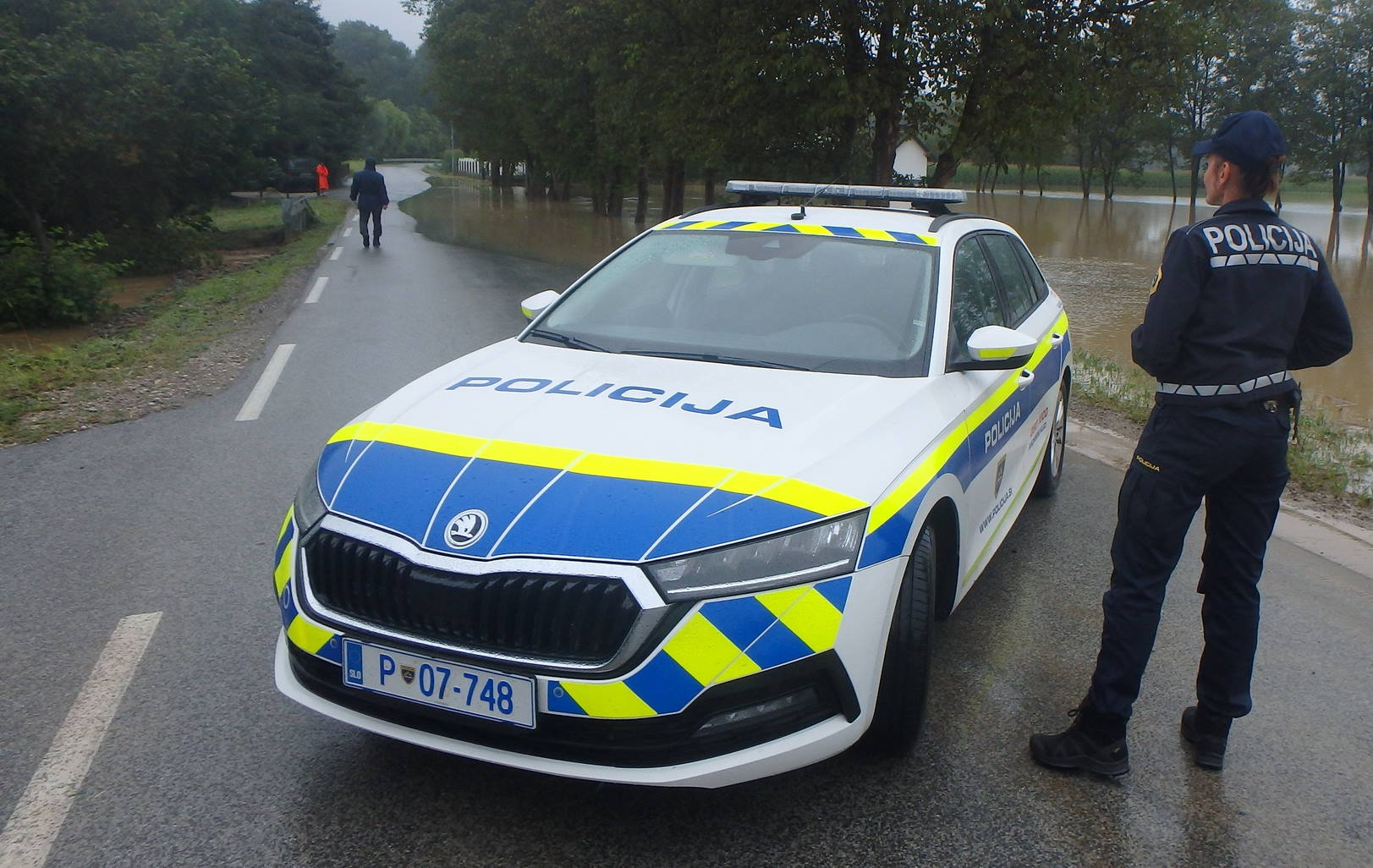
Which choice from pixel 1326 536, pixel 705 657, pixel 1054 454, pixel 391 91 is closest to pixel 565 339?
pixel 705 657

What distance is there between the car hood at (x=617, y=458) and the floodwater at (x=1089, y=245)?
29.0 ft

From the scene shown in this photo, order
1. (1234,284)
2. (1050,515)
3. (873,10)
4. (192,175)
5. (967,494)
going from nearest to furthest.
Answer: (1234,284) < (967,494) < (1050,515) < (873,10) < (192,175)

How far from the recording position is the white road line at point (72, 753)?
2.93 meters

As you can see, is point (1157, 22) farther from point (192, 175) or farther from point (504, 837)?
point (192, 175)

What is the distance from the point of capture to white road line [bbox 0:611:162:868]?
9.60 feet

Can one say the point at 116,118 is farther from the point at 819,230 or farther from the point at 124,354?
the point at 819,230

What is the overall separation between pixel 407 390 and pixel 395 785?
1.34 metres

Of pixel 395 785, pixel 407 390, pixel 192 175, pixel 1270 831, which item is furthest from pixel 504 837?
pixel 192 175

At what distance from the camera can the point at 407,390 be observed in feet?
12.8

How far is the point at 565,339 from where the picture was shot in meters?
4.40

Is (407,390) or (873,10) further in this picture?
(873,10)

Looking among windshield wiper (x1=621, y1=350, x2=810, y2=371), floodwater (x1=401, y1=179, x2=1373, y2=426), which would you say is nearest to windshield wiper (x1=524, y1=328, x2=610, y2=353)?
windshield wiper (x1=621, y1=350, x2=810, y2=371)

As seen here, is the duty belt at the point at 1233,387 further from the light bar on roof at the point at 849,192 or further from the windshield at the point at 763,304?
the light bar on roof at the point at 849,192

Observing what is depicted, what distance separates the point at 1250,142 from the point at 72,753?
3798 millimetres
